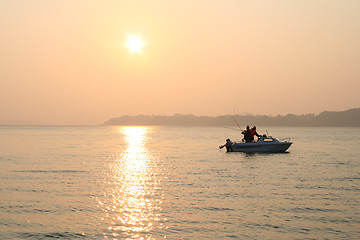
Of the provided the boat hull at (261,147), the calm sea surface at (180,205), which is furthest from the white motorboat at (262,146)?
the calm sea surface at (180,205)

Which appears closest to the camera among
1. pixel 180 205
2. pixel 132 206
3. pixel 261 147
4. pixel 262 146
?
pixel 132 206

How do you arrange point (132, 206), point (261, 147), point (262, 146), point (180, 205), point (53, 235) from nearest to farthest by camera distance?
point (53, 235)
point (132, 206)
point (180, 205)
point (262, 146)
point (261, 147)

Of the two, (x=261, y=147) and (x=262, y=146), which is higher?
(x=262, y=146)

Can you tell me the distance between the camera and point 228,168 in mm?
37812

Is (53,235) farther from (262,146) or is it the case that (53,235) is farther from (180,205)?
(262,146)

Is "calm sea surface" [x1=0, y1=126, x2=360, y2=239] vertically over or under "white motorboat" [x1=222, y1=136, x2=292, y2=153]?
under

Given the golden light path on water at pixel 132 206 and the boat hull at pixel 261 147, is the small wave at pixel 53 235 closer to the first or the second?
the golden light path on water at pixel 132 206

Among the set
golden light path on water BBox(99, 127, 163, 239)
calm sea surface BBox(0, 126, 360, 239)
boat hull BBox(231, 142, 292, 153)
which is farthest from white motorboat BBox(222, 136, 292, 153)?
golden light path on water BBox(99, 127, 163, 239)

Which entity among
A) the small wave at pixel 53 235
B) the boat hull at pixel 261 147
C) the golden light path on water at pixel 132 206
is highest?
the boat hull at pixel 261 147

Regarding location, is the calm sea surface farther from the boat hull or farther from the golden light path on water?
the boat hull

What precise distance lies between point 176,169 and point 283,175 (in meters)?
9.70

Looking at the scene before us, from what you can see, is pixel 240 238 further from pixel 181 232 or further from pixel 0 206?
pixel 0 206

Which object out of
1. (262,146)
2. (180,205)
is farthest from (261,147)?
(180,205)

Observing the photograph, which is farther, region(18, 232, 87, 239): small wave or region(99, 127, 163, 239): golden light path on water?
region(99, 127, 163, 239): golden light path on water
